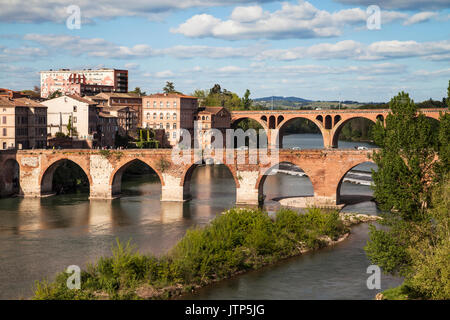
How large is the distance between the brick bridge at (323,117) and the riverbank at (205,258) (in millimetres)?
61787

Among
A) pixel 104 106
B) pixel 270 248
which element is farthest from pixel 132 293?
pixel 104 106

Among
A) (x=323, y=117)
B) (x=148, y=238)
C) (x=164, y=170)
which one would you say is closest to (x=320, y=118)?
(x=323, y=117)

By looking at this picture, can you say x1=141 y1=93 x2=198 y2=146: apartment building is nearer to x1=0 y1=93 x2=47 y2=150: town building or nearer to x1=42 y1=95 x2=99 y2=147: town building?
x1=42 y1=95 x2=99 y2=147: town building

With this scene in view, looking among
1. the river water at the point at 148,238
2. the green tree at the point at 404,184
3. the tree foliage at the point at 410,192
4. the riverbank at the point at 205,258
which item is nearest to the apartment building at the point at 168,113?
the river water at the point at 148,238

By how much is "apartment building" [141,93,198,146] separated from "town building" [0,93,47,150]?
32831mm

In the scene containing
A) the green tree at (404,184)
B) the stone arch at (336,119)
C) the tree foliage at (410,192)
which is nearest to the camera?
the tree foliage at (410,192)

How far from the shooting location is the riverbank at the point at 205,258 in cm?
3606

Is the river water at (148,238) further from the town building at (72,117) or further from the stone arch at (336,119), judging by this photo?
the stone arch at (336,119)

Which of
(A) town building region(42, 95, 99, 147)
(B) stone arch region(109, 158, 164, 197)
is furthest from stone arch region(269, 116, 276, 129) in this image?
(B) stone arch region(109, 158, 164, 197)

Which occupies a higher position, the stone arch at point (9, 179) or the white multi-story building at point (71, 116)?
the white multi-story building at point (71, 116)

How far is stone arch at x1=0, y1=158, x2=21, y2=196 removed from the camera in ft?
244

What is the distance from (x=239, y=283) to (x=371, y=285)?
27.5ft

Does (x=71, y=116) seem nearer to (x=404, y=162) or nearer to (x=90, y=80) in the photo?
(x=90, y=80)
